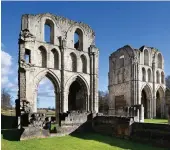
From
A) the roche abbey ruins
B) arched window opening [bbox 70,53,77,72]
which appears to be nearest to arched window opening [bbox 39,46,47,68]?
the roche abbey ruins

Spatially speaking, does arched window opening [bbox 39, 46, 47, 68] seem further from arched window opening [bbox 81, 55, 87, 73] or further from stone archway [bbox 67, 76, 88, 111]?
arched window opening [bbox 81, 55, 87, 73]

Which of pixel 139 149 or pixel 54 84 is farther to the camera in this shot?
pixel 54 84

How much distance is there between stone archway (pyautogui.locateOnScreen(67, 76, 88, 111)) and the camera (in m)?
24.7

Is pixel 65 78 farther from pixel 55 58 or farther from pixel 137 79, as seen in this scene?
pixel 137 79

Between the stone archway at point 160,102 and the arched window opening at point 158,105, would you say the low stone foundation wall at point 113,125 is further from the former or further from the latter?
the arched window opening at point 158,105

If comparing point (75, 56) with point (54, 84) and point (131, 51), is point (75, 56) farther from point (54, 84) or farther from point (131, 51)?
point (131, 51)

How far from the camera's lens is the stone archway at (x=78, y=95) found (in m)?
24.7

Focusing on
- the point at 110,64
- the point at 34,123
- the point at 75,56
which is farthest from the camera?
the point at 110,64

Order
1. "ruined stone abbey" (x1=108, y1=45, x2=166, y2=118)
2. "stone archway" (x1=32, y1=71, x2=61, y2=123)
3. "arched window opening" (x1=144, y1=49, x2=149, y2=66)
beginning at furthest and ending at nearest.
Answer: "arched window opening" (x1=144, y1=49, x2=149, y2=66), "ruined stone abbey" (x1=108, y1=45, x2=166, y2=118), "stone archway" (x1=32, y1=71, x2=61, y2=123)

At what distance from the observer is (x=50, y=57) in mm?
22766

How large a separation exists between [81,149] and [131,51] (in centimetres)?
2336

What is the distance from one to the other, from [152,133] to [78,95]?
515 inches

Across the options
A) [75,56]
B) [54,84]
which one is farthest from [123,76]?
[54,84]

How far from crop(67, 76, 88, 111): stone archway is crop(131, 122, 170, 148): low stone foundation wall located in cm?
989
